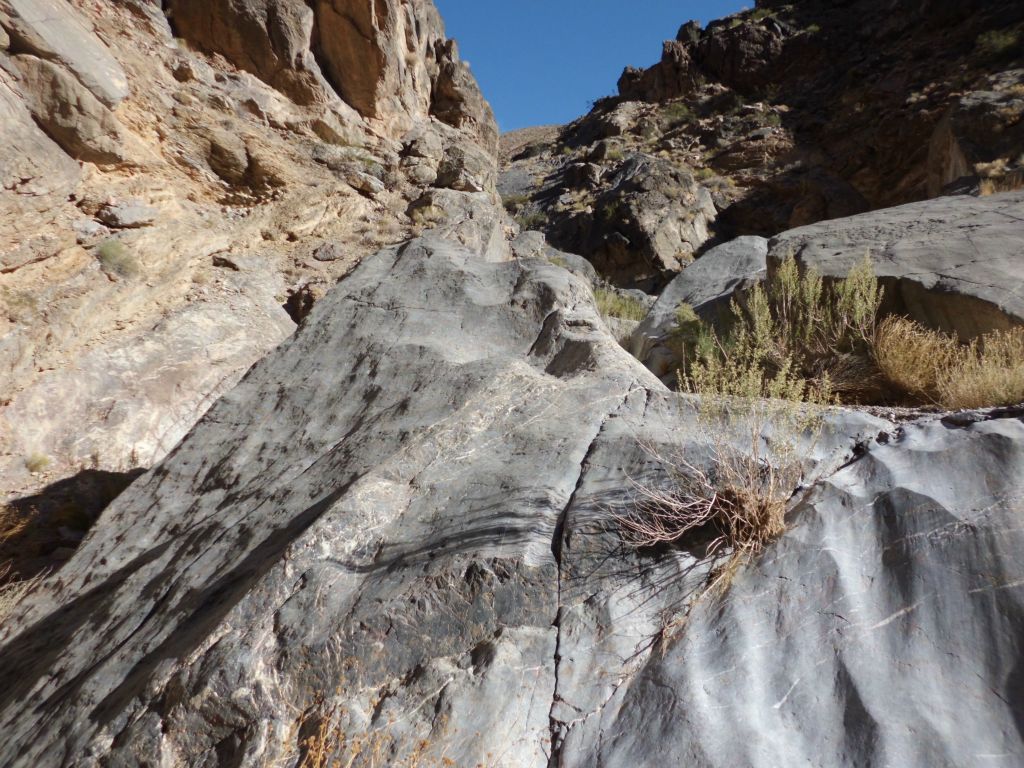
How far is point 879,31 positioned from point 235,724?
30.6 m

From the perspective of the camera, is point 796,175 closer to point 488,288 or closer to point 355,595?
point 488,288

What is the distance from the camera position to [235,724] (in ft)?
6.61

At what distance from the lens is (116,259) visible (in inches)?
217

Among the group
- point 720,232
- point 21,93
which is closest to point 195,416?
point 21,93

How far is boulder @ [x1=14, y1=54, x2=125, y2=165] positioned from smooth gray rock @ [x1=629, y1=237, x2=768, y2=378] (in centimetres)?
586

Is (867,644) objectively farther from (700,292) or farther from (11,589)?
(700,292)

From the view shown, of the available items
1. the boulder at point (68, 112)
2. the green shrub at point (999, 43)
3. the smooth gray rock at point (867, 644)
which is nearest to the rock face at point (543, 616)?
the smooth gray rock at point (867, 644)

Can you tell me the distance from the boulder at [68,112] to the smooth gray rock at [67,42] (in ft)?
0.43

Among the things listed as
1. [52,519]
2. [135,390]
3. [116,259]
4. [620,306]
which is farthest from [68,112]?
[620,306]

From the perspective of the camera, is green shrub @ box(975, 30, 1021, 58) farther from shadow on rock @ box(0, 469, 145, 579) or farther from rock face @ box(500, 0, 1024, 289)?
shadow on rock @ box(0, 469, 145, 579)

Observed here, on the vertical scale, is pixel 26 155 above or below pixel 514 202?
below

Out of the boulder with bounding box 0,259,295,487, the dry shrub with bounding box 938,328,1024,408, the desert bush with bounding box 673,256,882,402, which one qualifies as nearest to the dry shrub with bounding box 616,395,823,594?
the dry shrub with bounding box 938,328,1024,408

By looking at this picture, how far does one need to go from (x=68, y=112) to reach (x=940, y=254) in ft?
25.5

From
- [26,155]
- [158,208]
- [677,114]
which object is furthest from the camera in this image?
[677,114]
